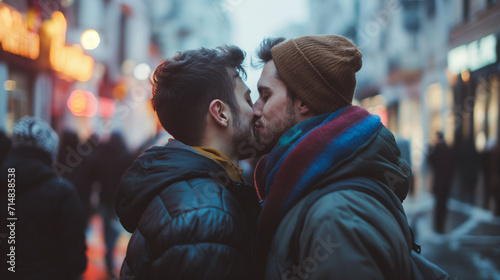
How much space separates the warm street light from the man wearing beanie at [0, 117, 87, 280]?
11.7 meters

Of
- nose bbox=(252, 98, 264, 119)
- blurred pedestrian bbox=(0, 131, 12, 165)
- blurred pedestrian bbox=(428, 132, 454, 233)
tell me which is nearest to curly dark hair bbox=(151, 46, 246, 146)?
nose bbox=(252, 98, 264, 119)

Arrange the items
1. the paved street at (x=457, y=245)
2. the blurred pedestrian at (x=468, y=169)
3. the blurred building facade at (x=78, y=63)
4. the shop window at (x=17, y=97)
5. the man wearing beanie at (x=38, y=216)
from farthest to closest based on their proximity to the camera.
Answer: the blurred pedestrian at (x=468, y=169) → the shop window at (x=17, y=97) → the blurred building facade at (x=78, y=63) → the paved street at (x=457, y=245) → the man wearing beanie at (x=38, y=216)

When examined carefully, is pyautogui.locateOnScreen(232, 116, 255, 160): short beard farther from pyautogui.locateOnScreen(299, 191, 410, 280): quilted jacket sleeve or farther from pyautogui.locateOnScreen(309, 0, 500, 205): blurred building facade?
pyautogui.locateOnScreen(309, 0, 500, 205): blurred building facade

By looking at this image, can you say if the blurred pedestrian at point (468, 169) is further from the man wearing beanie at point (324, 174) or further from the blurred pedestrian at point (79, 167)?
the man wearing beanie at point (324, 174)

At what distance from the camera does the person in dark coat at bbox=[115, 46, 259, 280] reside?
4.29 ft

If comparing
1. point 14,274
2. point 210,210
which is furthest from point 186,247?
point 14,274

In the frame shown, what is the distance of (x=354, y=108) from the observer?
1569 millimetres

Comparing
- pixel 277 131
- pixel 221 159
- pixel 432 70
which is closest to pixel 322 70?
pixel 277 131

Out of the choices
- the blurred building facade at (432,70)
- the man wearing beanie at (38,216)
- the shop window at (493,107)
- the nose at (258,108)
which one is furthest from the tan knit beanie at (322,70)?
the shop window at (493,107)

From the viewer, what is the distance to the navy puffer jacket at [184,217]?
1.29 meters

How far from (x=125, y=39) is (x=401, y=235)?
20188 mm

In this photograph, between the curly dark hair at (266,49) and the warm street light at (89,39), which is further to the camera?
the warm street light at (89,39)

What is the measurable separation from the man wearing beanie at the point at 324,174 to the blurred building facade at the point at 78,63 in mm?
3547

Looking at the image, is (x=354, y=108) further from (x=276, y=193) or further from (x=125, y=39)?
(x=125, y=39)
